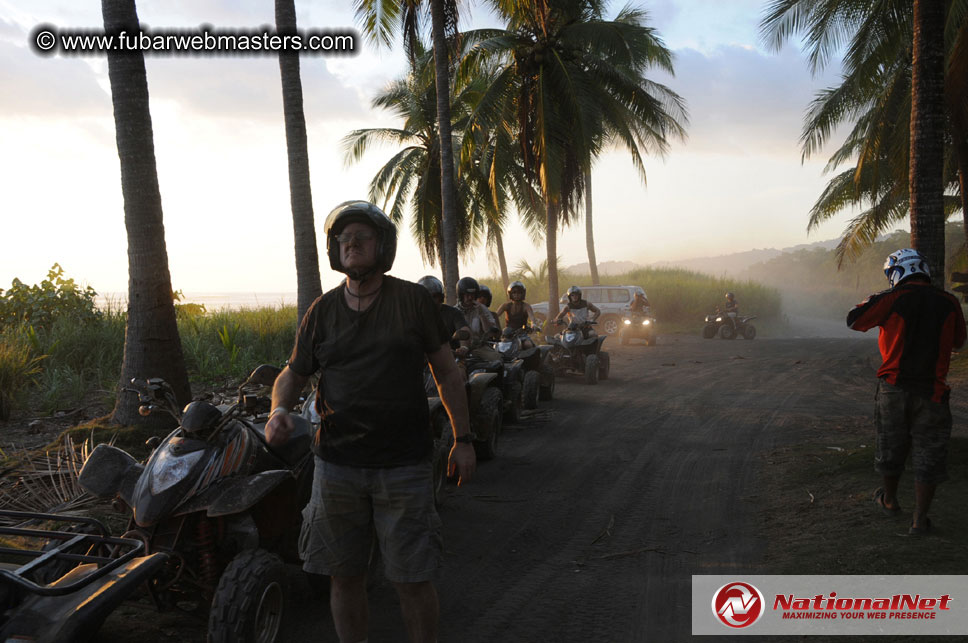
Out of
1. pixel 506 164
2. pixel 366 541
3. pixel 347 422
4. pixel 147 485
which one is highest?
pixel 506 164

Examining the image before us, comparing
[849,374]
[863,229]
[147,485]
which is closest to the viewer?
[147,485]

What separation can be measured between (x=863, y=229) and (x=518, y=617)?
2370cm

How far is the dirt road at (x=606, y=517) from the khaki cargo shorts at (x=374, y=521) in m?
1.07

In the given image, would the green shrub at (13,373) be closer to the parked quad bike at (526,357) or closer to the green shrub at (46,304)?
the green shrub at (46,304)

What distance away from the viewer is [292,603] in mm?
4387

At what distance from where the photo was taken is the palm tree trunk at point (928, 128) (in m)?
7.95

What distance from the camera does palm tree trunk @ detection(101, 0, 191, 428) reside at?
273 inches

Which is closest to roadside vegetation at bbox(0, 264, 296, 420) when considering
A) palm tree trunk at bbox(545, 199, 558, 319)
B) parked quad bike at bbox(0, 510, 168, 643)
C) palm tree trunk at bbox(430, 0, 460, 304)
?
palm tree trunk at bbox(430, 0, 460, 304)

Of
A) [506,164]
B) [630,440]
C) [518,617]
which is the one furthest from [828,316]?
[518,617]

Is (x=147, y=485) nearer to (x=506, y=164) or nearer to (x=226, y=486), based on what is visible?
(x=226, y=486)

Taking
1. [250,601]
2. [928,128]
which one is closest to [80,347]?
[250,601]

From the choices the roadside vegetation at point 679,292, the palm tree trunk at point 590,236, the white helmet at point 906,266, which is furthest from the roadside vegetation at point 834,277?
the white helmet at point 906,266

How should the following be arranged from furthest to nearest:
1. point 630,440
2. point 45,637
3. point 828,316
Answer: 1. point 828,316
2. point 630,440
3. point 45,637

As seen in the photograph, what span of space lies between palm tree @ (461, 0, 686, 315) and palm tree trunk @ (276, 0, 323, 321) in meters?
10.3
